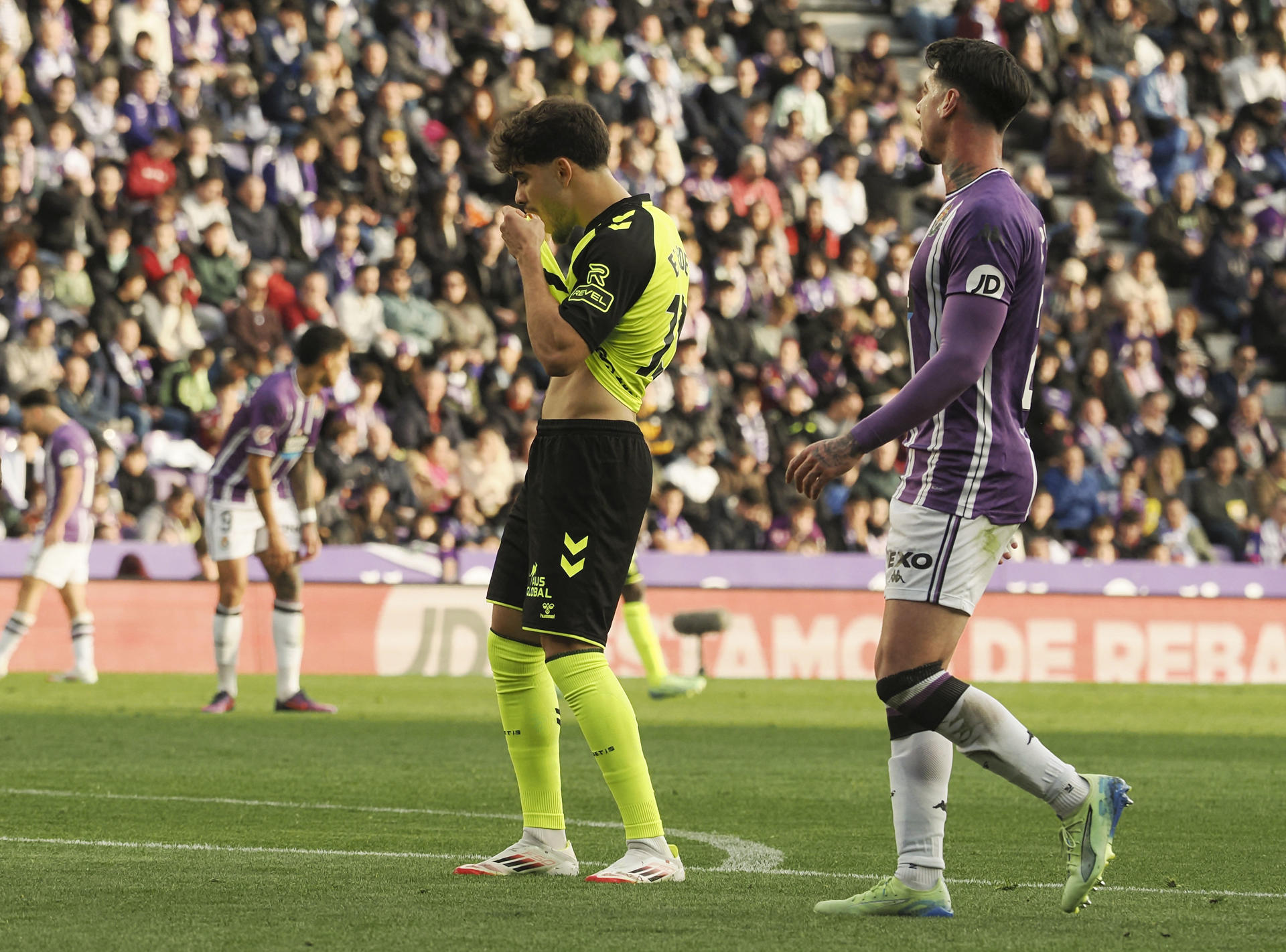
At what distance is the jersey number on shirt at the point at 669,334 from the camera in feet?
→ 19.9

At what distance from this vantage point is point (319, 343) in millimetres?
12578

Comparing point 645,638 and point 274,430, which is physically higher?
point 274,430

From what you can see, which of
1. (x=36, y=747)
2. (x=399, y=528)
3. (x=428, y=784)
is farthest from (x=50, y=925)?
(x=399, y=528)

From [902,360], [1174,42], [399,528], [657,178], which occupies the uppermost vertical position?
[1174,42]

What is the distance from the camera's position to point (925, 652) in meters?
5.21

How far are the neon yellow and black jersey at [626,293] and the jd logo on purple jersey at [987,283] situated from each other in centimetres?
103

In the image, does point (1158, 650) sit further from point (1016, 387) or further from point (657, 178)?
point (1016, 387)

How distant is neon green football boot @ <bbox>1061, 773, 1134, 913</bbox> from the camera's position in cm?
519

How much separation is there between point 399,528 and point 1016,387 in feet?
45.5

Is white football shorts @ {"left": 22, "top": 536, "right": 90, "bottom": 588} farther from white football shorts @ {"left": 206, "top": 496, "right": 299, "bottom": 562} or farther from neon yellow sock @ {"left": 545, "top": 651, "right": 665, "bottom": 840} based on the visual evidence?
neon yellow sock @ {"left": 545, "top": 651, "right": 665, "bottom": 840}

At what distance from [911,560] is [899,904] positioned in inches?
36.1

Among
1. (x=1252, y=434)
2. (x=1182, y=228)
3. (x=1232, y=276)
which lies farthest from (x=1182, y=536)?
(x=1182, y=228)

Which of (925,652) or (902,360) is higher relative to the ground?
(902,360)

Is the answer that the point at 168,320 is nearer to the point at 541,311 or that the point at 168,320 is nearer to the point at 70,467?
the point at 70,467
